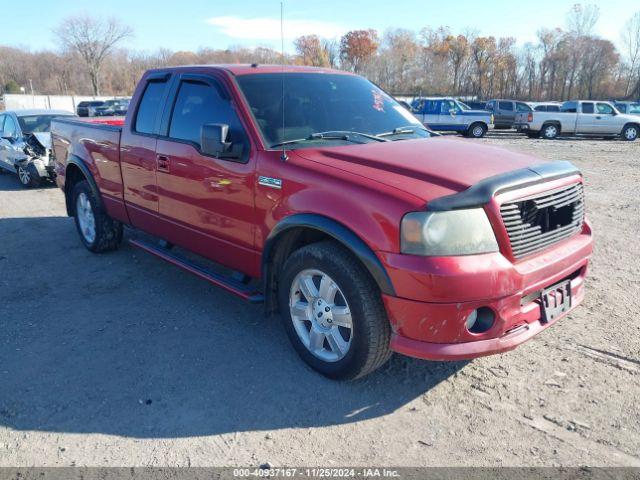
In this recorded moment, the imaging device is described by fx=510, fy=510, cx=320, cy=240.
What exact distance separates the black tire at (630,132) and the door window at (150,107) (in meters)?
24.7

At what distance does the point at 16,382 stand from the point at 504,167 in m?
3.55

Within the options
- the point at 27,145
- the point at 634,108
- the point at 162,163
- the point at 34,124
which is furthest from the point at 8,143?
the point at 634,108

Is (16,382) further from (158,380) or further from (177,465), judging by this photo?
(177,465)

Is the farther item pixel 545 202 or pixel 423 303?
pixel 545 202

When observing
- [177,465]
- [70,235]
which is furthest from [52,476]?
[70,235]

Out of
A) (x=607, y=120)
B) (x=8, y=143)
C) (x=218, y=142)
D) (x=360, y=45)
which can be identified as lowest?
(x=607, y=120)

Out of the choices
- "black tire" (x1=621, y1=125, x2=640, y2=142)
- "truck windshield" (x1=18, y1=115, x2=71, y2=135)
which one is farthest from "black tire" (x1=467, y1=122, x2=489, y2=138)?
"truck windshield" (x1=18, y1=115, x2=71, y2=135)

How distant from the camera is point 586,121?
23625mm

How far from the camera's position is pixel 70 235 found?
714cm

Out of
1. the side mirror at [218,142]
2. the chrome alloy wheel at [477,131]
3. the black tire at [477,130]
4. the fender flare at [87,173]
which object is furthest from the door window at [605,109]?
the side mirror at [218,142]

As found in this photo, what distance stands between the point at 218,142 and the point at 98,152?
2.72 metres

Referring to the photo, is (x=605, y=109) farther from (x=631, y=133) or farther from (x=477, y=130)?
(x=477, y=130)

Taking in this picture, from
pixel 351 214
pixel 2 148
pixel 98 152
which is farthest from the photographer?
pixel 2 148

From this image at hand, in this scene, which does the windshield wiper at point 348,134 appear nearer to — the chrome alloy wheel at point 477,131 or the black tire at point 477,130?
the black tire at point 477,130
